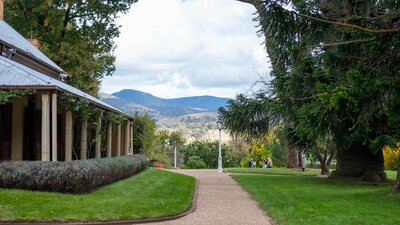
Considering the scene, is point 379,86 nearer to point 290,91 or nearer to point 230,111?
point 290,91

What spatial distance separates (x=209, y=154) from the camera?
164 ft

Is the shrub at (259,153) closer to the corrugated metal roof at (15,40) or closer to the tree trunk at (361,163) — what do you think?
the tree trunk at (361,163)

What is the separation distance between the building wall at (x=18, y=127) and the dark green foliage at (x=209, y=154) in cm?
3228

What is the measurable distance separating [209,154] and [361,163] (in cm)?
2761

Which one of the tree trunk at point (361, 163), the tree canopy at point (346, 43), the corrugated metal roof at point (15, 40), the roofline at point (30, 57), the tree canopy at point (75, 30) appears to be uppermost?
the tree canopy at point (75, 30)

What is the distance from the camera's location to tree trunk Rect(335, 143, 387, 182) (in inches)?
893

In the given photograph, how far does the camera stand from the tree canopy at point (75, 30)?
116 feet

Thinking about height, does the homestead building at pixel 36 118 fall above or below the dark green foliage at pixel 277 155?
above

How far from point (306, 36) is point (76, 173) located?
686 centimetres

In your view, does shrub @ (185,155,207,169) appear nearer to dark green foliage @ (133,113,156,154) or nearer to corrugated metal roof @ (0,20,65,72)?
dark green foliage @ (133,113,156,154)

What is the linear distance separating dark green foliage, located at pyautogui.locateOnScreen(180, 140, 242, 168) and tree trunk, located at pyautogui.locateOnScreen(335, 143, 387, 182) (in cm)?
2609

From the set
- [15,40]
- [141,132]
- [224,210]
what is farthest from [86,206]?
[141,132]

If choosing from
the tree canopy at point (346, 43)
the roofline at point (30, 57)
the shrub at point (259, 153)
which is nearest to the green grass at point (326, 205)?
the tree canopy at point (346, 43)

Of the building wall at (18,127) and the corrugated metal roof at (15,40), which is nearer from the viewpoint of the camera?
the building wall at (18,127)
